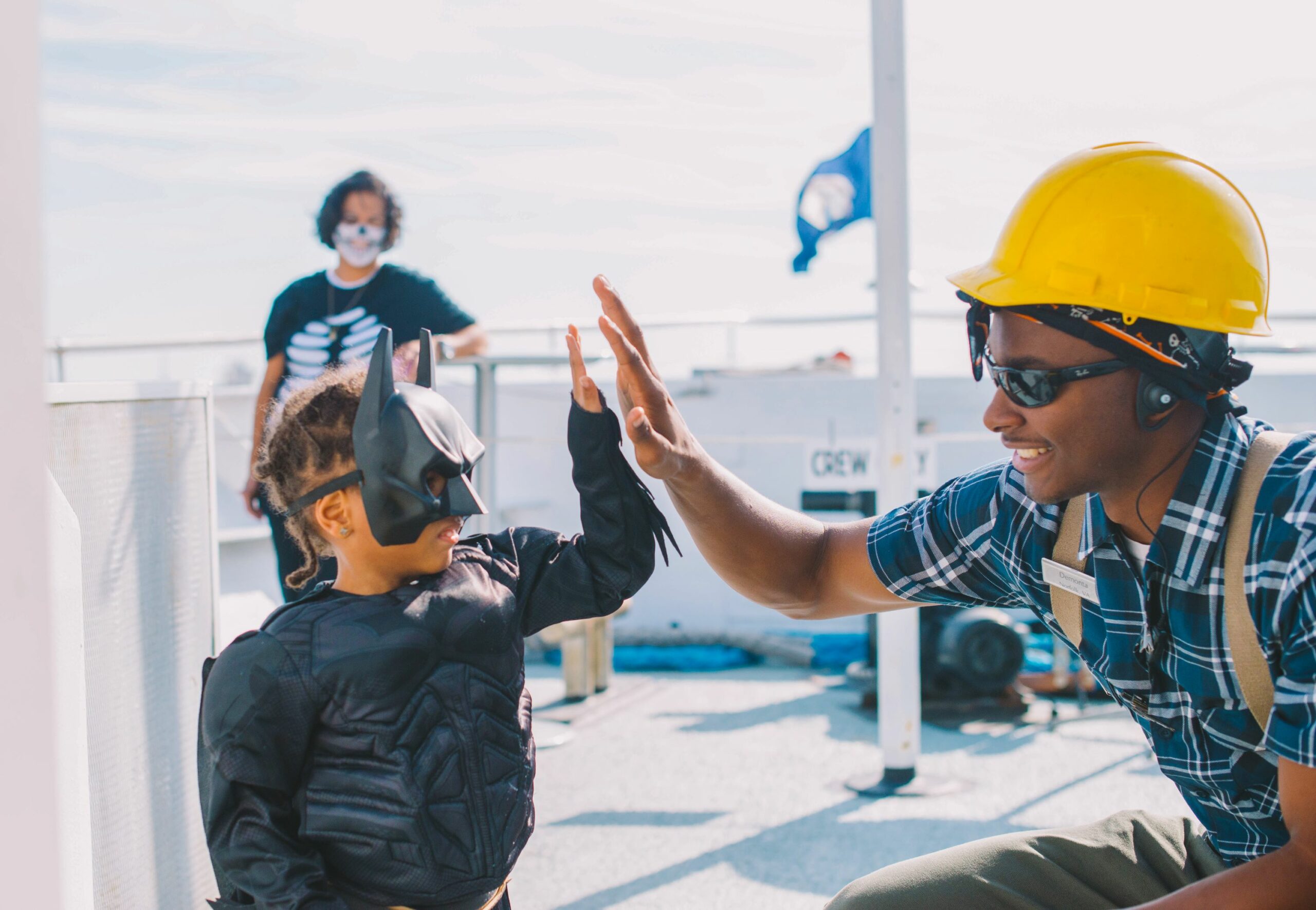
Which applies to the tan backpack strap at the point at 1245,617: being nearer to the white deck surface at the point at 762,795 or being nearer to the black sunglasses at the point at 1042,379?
the black sunglasses at the point at 1042,379

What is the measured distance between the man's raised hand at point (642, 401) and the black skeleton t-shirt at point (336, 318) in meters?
1.65

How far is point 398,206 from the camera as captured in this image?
366 centimetres

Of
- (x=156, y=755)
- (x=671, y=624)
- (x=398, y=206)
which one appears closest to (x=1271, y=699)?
(x=156, y=755)

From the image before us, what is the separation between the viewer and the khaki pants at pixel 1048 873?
5.57 ft

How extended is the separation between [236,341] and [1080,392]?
5.33 metres

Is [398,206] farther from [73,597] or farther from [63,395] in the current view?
[73,597]

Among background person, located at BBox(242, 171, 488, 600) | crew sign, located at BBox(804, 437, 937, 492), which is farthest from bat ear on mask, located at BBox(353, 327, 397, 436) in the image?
crew sign, located at BBox(804, 437, 937, 492)

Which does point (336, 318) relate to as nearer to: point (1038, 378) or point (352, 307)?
point (352, 307)

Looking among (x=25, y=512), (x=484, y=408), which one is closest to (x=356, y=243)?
(x=484, y=408)

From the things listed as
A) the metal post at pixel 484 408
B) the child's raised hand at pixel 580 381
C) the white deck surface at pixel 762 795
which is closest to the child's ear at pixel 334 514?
the child's raised hand at pixel 580 381

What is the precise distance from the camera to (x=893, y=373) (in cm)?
402

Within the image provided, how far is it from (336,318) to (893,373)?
199 cm

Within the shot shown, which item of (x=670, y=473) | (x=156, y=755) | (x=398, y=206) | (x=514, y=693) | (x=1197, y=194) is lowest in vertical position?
(x=156, y=755)

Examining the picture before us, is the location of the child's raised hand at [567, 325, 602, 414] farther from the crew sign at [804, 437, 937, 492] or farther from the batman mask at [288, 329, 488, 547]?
→ the crew sign at [804, 437, 937, 492]
